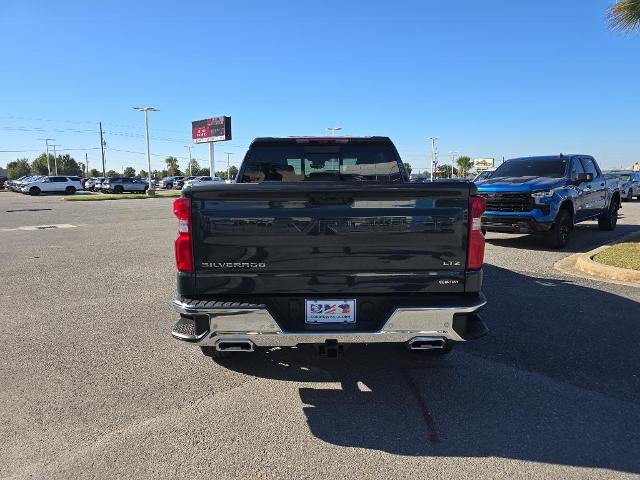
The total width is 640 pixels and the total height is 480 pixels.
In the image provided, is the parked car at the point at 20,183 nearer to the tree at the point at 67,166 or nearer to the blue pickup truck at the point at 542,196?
the blue pickup truck at the point at 542,196

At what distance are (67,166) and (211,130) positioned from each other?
105 metres

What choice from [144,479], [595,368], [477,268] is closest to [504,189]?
Answer: [595,368]

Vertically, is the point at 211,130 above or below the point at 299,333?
above

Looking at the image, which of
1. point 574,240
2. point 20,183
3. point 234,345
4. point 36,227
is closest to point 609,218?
point 574,240

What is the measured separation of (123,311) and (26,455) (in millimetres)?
3104

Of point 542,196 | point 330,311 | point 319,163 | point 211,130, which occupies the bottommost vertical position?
point 330,311

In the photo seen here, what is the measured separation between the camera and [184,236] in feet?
10.7

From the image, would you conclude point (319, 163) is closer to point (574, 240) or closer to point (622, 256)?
point (622, 256)

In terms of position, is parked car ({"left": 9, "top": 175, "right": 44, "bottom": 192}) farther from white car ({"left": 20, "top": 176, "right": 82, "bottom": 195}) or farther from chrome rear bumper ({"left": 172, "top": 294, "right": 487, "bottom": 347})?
chrome rear bumper ({"left": 172, "top": 294, "right": 487, "bottom": 347})

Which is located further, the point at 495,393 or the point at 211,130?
the point at 211,130

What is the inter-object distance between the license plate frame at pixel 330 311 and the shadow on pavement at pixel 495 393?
27.7 inches

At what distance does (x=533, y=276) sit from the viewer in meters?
7.66

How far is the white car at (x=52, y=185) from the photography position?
44.7 metres

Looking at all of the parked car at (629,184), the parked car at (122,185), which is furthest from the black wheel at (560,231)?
the parked car at (122,185)
